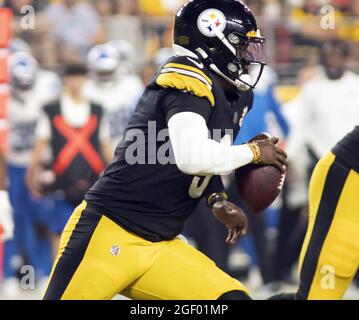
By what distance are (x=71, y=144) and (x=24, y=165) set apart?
34 centimetres

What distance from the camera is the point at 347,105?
6.41 m

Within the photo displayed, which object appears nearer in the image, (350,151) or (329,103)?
(350,151)

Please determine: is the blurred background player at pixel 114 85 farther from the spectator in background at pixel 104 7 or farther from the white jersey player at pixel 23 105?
the spectator in background at pixel 104 7

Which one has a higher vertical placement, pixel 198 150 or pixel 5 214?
pixel 198 150

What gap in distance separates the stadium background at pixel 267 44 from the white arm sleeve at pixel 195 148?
312cm

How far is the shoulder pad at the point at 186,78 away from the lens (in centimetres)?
351

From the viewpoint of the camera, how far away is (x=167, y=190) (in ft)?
12.1

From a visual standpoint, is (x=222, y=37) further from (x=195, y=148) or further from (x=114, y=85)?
(x=114, y=85)

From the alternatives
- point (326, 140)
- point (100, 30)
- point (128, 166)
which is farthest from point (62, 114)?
point (128, 166)

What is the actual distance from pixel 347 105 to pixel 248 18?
110 inches

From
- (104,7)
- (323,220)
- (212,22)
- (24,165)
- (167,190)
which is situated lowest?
(24,165)

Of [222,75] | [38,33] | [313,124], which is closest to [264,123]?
[313,124]

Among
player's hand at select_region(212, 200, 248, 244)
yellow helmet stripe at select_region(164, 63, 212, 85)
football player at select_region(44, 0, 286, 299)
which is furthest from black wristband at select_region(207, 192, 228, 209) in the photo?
yellow helmet stripe at select_region(164, 63, 212, 85)

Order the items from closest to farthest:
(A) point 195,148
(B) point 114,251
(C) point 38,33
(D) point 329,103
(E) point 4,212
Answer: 1. (A) point 195,148
2. (B) point 114,251
3. (E) point 4,212
4. (D) point 329,103
5. (C) point 38,33
